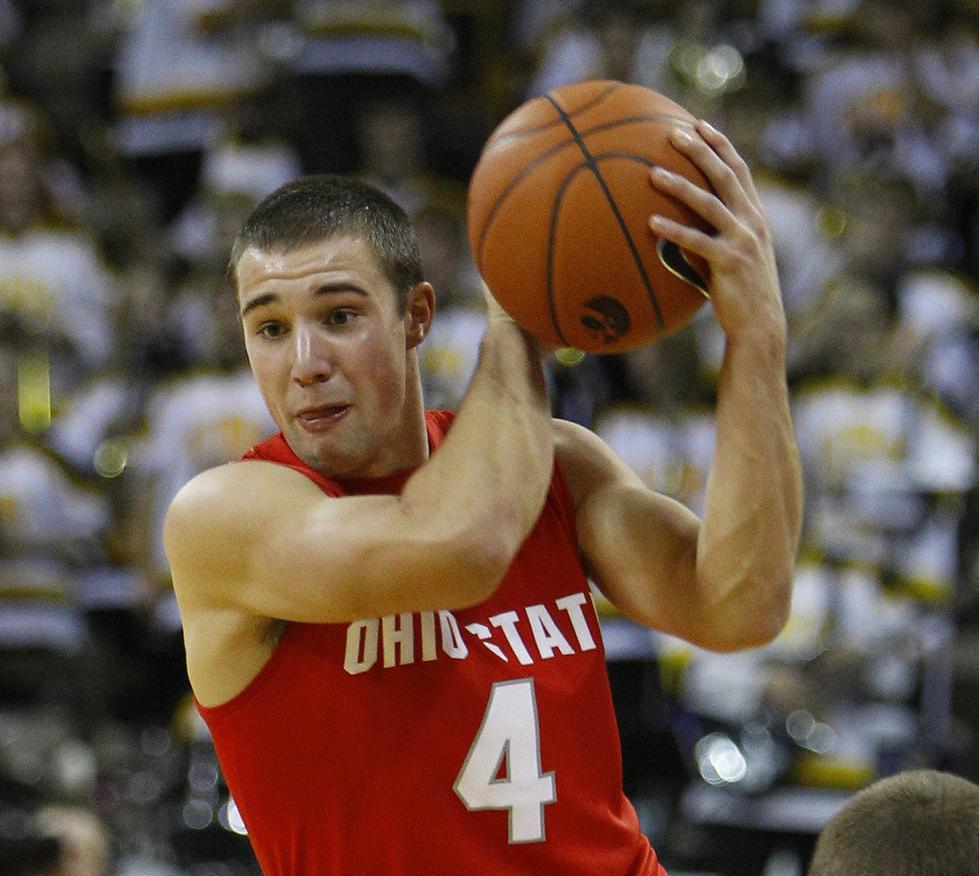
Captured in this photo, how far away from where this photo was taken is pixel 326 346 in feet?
8.89

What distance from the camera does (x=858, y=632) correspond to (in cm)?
618

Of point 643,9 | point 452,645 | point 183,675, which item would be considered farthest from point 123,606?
point 452,645

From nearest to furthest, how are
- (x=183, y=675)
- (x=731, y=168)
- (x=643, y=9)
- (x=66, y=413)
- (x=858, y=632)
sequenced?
1. (x=731, y=168)
2. (x=858, y=632)
3. (x=183, y=675)
4. (x=66, y=413)
5. (x=643, y=9)

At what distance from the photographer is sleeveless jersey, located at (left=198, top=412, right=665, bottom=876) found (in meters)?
2.66

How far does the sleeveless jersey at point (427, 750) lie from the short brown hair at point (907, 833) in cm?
56

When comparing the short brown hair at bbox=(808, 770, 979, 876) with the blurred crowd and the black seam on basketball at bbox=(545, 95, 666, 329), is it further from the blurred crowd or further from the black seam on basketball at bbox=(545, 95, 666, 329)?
the blurred crowd

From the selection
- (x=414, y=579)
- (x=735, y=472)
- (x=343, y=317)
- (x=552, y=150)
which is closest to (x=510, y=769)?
(x=414, y=579)

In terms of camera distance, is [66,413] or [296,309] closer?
[296,309]

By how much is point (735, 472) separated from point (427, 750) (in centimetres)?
71

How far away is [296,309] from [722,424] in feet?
2.51

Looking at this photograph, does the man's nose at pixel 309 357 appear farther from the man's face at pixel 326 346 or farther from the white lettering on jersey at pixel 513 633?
the white lettering on jersey at pixel 513 633

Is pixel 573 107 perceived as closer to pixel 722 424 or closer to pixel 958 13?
pixel 722 424

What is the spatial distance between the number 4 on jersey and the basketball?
2.12ft

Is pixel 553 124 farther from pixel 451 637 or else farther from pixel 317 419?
pixel 451 637
